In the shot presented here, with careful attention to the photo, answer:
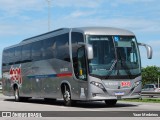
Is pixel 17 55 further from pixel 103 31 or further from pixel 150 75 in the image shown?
pixel 150 75

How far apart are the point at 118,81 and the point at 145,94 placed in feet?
56.7

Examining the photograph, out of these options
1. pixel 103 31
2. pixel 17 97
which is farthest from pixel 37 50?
pixel 103 31

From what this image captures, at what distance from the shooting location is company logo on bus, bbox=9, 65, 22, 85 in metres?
28.8

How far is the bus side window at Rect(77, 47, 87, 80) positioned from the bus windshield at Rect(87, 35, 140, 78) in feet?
1.41

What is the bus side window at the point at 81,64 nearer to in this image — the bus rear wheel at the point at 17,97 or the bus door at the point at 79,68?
the bus door at the point at 79,68

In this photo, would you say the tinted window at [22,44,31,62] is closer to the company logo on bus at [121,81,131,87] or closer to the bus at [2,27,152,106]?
the bus at [2,27,152,106]

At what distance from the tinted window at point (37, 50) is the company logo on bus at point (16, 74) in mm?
3308

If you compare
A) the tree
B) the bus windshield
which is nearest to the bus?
the bus windshield

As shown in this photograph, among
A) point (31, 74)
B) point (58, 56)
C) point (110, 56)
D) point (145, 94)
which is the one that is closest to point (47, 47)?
point (58, 56)

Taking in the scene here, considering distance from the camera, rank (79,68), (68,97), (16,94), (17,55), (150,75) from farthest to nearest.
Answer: (150,75), (16,94), (17,55), (68,97), (79,68)

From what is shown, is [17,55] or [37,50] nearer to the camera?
[37,50]

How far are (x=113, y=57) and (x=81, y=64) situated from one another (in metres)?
1.48

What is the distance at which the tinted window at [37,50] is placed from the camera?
24.8 meters

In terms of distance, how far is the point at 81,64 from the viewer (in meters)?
19.8
